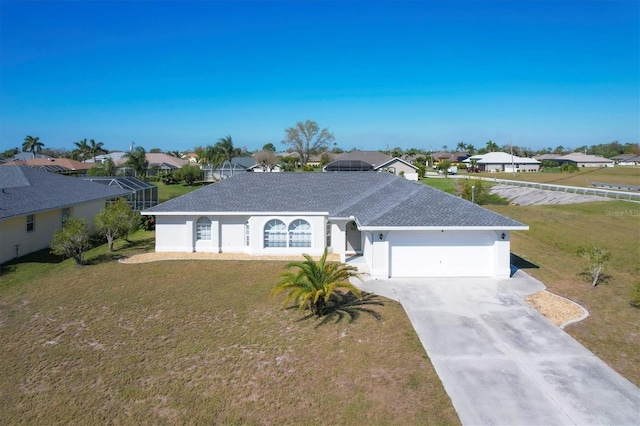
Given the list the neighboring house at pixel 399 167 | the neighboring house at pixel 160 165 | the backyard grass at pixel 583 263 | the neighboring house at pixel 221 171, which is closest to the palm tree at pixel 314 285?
the backyard grass at pixel 583 263

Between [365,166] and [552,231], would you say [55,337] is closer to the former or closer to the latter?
[552,231]

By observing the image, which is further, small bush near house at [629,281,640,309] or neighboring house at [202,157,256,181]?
neighboring house at [202,157,256,181]

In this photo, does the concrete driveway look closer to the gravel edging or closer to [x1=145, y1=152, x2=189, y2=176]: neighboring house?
the gravel edging

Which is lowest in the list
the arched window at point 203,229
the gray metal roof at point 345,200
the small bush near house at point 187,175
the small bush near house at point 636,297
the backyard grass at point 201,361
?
the backyard grass at point 201,361

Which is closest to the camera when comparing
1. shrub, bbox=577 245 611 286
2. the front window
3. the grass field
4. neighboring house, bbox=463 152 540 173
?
shrub, bbox=577 245 611 286

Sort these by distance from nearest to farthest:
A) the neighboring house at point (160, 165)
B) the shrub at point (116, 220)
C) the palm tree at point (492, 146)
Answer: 1. the shrub at point (116, 220)
2. the neighboring house at point (160, 165)
3. the palm tree at point (492, 146)

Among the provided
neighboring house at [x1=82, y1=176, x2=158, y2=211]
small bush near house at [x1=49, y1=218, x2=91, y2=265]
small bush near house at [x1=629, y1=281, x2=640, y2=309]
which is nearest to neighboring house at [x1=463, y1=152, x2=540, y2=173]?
neighboring house at [x1=82, y1=176, x2=158, y2=211]

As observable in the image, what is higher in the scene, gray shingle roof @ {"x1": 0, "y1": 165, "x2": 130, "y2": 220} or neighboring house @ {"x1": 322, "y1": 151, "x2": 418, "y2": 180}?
neighboring house @ {"x1": 322, "y1": 151, "x2": 418, "y2": 180}

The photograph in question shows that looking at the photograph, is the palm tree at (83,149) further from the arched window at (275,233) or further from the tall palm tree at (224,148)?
the arched window at (275,233)
